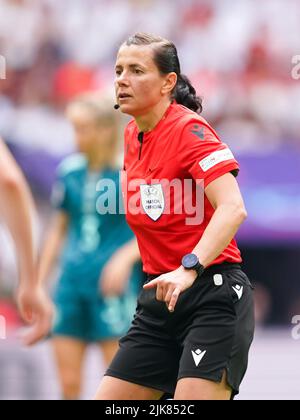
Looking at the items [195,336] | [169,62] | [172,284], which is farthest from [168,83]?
[195,336]

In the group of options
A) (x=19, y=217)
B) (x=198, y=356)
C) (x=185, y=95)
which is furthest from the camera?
(x=185, y=95)

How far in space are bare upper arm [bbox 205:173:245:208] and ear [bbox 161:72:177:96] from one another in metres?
0.57

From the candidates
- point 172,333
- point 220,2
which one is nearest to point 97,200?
point 172,333

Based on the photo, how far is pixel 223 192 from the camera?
15.2 ft

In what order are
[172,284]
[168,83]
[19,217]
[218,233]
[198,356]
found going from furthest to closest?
[168,83]
[198,356]
[218,233]
[172,284]
[19,217]

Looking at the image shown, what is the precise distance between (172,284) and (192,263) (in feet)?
0.47

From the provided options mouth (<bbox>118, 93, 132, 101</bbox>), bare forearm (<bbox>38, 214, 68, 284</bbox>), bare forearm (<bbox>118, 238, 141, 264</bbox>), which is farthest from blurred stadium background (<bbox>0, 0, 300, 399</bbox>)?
mouth (<bbox>118, 93, 132, 101</bbox>)

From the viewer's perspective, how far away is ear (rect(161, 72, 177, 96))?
16.4 feet

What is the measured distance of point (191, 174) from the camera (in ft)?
15.5

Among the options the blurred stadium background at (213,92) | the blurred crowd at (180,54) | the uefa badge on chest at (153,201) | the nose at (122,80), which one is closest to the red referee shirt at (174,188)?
the uefa badge on chest at (153,201)

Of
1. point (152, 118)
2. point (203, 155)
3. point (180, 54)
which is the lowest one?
point (203, 155)

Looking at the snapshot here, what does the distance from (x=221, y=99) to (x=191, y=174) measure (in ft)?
29.4

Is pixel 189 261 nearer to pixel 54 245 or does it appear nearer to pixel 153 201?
pixel 153 201
